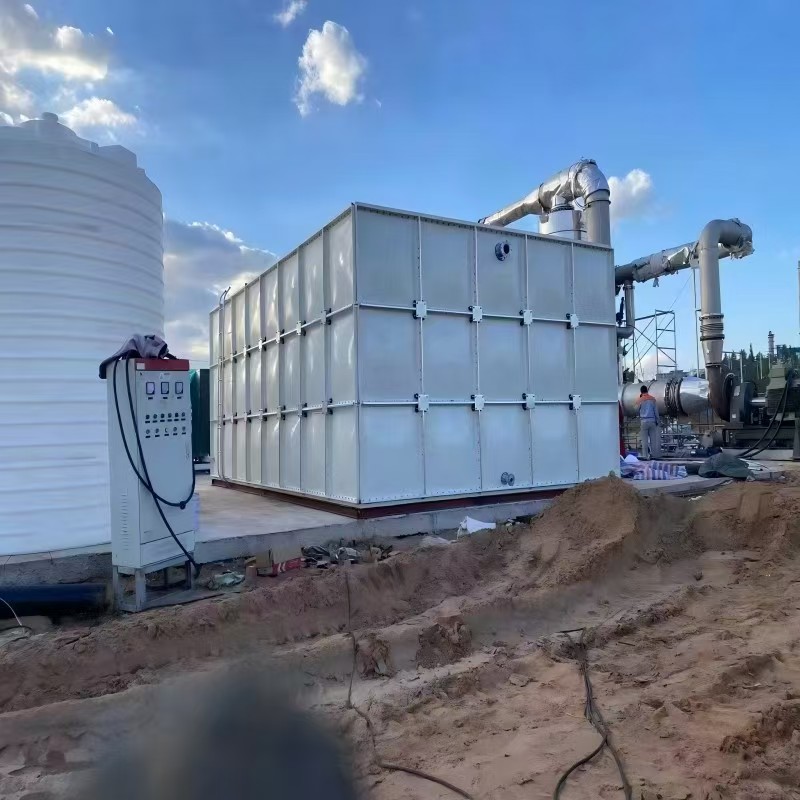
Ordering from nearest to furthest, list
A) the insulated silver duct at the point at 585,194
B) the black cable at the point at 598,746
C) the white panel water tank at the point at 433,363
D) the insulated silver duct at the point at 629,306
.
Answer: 1. the black cable at the point at 598,746
2. the white panel water tank at the point at 433,363
3. the insulated silver duct at the point at 585,194
4. the insulated silver duct at the point at 629,306

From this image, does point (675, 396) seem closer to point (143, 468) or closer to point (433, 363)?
point (433, 363)

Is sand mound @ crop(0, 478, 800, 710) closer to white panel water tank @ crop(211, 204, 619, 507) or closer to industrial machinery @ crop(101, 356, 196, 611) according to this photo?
industrial machinery @ crop(101, 356, 196, 611)

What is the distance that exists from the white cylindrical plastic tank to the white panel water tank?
2.74 metres

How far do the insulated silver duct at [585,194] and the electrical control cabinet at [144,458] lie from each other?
801cm

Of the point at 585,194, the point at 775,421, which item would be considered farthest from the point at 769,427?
the point at 585,194

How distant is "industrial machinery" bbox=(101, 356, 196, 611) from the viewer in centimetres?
520

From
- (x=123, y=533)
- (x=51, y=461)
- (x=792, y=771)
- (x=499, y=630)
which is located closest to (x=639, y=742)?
(x=792, y=771)

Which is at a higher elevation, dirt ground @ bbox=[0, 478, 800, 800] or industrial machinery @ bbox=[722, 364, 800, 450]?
industrial machinery @ bbox=[722, 364, 800, 450]

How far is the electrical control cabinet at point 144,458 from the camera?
520 cm

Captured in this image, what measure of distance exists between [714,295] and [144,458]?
16.2m

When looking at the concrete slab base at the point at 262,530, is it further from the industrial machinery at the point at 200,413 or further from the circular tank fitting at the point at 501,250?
the industrial machinery at the point at 200,413

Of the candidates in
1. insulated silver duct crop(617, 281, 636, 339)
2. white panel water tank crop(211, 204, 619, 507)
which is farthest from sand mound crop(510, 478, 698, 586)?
insulated silver duct crop(617, 281, 636, 339)

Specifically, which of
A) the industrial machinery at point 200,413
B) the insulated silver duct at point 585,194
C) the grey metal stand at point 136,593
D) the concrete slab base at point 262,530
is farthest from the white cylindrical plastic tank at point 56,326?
the industrial machinery at point 200,413

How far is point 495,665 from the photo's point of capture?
4.46 metres
